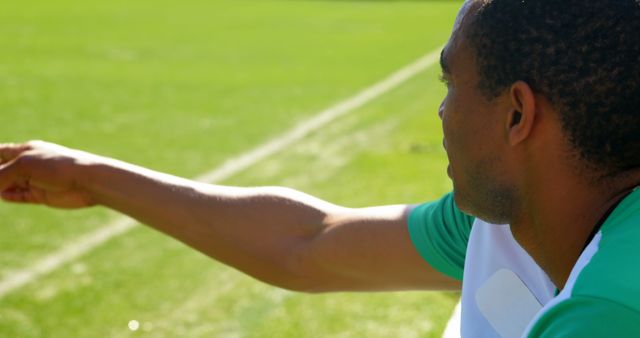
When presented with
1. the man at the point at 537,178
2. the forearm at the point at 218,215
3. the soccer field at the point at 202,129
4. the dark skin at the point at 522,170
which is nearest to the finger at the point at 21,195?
the forearm at the point at 218,215

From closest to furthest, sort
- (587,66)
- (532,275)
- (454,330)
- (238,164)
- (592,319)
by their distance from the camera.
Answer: (592,319)
(587,66)
(532,275)
(454,330)
(238,164)

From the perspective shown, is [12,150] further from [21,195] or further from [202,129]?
[202,129]

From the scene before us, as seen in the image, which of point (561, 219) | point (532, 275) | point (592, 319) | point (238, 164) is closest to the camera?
point (592, 319)

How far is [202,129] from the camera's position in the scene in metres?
10.8

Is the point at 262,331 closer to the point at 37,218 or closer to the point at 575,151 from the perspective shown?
the point at 37,218

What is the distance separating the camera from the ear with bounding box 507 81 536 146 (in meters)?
1.81

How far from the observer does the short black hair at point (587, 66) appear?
1768mm

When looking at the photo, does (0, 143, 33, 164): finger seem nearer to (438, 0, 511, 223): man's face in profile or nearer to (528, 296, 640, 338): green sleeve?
(438, 0, 511, 223): man's face in profile

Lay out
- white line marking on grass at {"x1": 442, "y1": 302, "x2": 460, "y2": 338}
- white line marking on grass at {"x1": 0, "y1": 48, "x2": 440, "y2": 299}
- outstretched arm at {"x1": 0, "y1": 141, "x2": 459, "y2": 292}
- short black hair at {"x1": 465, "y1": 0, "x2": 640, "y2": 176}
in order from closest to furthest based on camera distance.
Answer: short black hair at {"x1": 465, "y1": 0, "x2": 640, "y2": 176}
outstretched arm at {"x1": 0, "y1": 141, "x2": 459, "y2": 292}
white line marking on grass at {"x1": 442, "y1": 302, "x2": 460, "y2": 338}
white line marking on grass at {"x1": 0, "y1": 48, "x2": 440, "y2": 299}

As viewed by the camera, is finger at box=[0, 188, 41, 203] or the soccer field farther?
the soccer field

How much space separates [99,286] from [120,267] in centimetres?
41

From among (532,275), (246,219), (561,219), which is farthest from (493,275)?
(246,219)

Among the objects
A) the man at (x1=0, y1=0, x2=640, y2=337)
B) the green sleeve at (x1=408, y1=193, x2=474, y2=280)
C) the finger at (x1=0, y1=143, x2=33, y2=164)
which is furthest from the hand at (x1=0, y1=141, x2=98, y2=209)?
the green sleeve at (x1=408, y1=193, x2=474, y2=280)

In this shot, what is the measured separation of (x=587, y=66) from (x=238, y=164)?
25.1 ft
